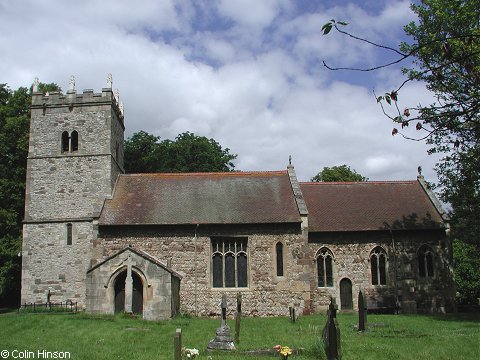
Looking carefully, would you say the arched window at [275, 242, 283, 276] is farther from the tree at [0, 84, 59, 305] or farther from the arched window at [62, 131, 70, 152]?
the tree at [0, 84, 59, 305]

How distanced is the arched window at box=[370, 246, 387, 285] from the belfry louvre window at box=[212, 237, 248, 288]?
6.65 metres

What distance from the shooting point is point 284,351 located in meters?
9.74

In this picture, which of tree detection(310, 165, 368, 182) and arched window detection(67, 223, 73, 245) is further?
tree detection(310, 165, 368, 182)

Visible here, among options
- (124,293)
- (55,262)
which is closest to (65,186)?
(55,262)

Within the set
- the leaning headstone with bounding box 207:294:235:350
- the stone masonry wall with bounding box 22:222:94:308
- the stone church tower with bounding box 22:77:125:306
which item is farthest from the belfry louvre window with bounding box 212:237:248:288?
the leaning headstone with bounding box 207:294:235:350

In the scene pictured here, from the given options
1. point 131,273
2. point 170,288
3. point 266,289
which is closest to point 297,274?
point 266,289

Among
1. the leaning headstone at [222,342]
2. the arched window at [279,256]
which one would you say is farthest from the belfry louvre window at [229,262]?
the leaning headstone at [222,342]

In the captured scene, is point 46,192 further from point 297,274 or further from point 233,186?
point 297,274

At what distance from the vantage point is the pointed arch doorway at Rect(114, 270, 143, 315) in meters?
22.7

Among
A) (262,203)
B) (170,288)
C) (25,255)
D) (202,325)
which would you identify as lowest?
(202,325)

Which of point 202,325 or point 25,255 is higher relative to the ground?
point 25,255

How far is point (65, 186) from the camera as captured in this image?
2736 centimetres

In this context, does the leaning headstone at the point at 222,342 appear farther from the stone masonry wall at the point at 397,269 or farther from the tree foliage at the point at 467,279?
the tree foliage at the point at 467,279

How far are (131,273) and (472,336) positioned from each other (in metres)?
14.3
